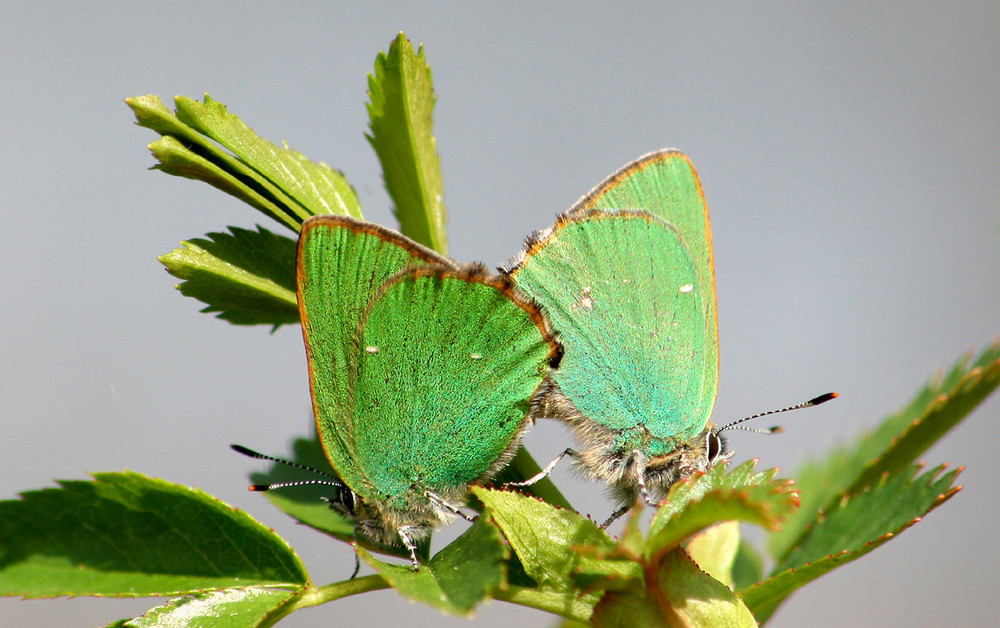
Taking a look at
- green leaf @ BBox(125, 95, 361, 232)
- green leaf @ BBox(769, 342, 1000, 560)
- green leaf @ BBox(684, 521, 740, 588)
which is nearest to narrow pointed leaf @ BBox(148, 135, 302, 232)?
green leaf @ BBox(125, 95, 361, 232)

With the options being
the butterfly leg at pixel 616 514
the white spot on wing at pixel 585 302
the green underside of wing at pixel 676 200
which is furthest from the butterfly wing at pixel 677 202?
the butterfly leg at pixel 616 514

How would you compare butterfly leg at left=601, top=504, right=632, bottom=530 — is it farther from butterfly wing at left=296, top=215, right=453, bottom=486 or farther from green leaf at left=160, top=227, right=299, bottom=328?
green leaf at left=160, top=227, right=299, bottom=328

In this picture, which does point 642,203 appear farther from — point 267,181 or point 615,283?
point 267,181

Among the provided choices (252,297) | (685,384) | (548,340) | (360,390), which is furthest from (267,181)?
(685,384)

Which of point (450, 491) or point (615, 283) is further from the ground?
point (615, 283)

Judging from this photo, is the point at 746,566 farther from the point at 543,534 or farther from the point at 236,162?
the point at 236,162

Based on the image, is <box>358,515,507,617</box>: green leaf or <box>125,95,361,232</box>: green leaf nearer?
<box>358,515,507,617</box>: green leaf

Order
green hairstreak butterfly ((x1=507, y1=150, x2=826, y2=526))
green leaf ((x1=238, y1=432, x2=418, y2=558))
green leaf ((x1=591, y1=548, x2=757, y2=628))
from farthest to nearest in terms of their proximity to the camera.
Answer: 1. green hairstreak butterfly ((x1=507, y1=150, x2=826, y2=526))
2. green leaf ((x1=238, y1=432, x2=418, y2=558))
3. green leaf ((x1=591, y1=548, x2=757, y2=628))

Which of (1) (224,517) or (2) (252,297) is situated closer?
(1) (224,517)
